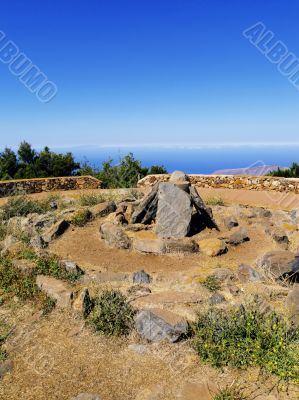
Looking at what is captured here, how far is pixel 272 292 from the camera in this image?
6.66 metres

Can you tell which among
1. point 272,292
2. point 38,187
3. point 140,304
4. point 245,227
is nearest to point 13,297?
point 140,304

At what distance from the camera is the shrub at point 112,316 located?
587 centimetres

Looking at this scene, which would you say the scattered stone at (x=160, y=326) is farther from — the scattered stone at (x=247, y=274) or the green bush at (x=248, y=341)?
the scattered stone at (x=247, y=274)

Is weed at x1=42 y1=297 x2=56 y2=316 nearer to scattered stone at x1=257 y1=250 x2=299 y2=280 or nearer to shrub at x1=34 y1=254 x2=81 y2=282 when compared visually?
shrub at x1=34 y1=254 x2=81 y2=282

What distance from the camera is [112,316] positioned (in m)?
6.01

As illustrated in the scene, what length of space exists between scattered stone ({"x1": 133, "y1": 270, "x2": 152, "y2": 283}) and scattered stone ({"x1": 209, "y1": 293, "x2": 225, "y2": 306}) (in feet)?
5.06

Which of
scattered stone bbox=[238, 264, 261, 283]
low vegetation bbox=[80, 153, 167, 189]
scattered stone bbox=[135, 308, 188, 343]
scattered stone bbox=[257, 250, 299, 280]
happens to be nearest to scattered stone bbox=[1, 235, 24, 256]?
scattered stone bbox=[135, 308, 188, 343]

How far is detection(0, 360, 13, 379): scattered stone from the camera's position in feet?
16.7

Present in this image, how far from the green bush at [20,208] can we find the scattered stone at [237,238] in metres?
6.20

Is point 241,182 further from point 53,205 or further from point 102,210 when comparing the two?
point 53,205

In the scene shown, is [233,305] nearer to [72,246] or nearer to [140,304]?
[140,304]

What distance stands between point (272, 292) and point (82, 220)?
5.72 m

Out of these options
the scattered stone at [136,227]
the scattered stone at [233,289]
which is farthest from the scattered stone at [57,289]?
the scattered stone at [136,227]

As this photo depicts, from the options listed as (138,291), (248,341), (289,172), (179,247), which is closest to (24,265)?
(138,291)
